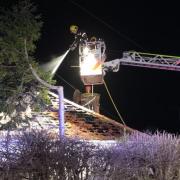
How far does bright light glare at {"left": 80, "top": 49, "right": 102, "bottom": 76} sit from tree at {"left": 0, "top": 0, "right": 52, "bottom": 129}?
11.6 ft

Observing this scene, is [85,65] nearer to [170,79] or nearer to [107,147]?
[107,147]

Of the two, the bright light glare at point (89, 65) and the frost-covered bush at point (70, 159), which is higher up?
the bright light glare at point (89, 65)

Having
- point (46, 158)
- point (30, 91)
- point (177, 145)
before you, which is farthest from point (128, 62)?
point (46, 158)

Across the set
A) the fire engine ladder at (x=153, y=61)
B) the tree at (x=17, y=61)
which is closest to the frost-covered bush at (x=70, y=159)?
the tree at (x=17, y=61)

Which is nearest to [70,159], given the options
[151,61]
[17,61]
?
[17,61]

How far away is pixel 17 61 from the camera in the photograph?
44.4 feet

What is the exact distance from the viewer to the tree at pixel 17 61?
43.4 ft

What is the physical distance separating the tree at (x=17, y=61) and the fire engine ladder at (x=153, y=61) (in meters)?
6.50

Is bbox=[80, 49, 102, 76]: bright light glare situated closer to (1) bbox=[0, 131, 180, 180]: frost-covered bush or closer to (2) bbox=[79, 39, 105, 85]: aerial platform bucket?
(2) bbox=[79, 39, 105, 85]: aerial platform bucket

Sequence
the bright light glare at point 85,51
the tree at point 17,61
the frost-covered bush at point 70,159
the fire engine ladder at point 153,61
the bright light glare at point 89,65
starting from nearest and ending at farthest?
the frost-covered bush at point 70,159, the tree at point 17,61, the bright light glare at point 85,51, the bright light glare at point 89,65, the fire engine ladder at point 153,61

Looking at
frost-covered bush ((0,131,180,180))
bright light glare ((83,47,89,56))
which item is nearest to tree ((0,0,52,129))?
bright light glare ((83,47,89,56))

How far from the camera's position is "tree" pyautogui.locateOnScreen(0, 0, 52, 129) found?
13219mm

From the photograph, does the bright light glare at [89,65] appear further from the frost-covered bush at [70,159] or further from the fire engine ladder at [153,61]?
the frost-covered bush at [70,159]

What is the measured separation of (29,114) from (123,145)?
6.33 m
